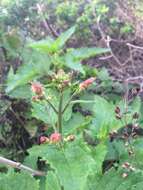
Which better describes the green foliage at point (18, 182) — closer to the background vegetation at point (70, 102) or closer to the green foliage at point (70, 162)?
the background vegetation at point (70, 102)

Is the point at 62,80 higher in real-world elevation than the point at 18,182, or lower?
higher

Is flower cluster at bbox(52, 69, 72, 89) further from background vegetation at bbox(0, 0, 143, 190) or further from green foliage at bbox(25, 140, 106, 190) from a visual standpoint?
green foliage at bbox(25, 140, 106, 190)

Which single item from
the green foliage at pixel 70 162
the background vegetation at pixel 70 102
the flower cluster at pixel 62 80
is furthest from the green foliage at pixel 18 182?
the flower cluster at pixel 62 80

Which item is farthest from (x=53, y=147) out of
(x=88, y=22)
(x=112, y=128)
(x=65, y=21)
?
(x=65, y=21)

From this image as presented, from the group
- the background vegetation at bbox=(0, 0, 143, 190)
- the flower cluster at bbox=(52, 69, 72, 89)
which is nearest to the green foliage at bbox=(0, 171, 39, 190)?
the background vegetation at bbox=(0, 0, 143, 190)

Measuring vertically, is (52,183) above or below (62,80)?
below

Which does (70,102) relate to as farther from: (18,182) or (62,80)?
(18,182)

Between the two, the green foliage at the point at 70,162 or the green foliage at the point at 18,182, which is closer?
the green foliage at the point at 70,162

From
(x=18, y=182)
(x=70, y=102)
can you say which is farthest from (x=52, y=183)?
(x=70, y=102)

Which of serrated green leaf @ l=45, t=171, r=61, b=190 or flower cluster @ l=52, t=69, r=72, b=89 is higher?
flower cluster @ l=52, t=69, r=72, b=89

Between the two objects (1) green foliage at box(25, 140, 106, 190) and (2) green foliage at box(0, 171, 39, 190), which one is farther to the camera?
(2) green foliage at box(0, 171, 39, 190)

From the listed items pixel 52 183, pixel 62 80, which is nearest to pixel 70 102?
pixel 62 80
